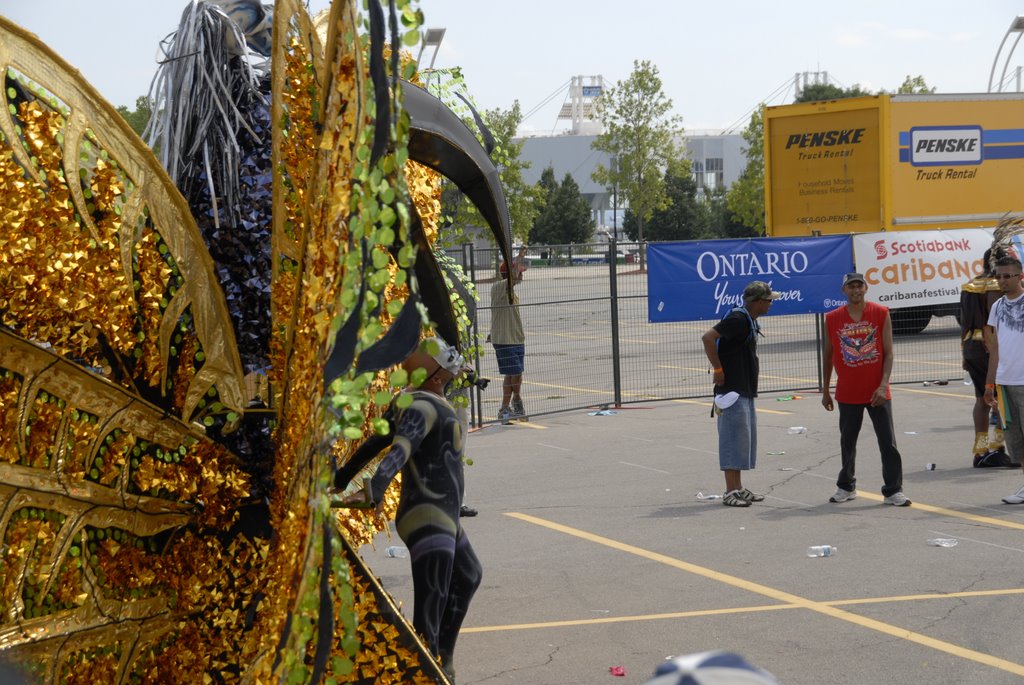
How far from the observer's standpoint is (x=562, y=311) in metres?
16.7

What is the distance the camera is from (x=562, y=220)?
210ft

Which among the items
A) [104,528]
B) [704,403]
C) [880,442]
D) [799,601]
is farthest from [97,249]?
[704,403]

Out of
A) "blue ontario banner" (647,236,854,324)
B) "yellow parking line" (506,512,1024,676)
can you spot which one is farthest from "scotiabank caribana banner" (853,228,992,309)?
"yellow parking line" (506,512,1024,676)

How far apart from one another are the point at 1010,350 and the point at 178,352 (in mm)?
6844

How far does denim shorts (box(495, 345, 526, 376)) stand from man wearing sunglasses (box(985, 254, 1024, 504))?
570 centimetres

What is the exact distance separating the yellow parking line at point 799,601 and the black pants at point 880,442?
2186 millimetres

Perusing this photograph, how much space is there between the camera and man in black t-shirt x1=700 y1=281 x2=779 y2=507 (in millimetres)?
9312

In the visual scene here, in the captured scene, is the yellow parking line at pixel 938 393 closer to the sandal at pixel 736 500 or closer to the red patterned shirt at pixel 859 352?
the red patterned shirt at pixel 859 352

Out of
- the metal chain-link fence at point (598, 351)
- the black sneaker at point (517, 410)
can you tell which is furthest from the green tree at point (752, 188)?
the black sneaker at point (517, 410)

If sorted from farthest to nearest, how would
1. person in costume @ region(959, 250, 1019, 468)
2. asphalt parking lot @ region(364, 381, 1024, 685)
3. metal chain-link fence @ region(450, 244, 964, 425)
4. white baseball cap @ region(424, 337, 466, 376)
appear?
metal chain-link fence @ region(450, 244, 964, 425) → person in costume @ region(959, 250, 1019, 468) → asphalt parking lot @ region(364, 381, 1024, 685) → white baseball cap @ region(424, 337, 466, 376)

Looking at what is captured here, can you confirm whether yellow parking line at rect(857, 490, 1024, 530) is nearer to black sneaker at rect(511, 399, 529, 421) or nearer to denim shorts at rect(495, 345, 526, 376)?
denim shorts at rect(495, 345, 526, 376)

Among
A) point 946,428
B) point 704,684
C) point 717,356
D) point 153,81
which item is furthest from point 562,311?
point 704,684

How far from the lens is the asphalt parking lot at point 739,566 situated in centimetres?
599

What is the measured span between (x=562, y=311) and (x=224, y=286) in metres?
12.8
